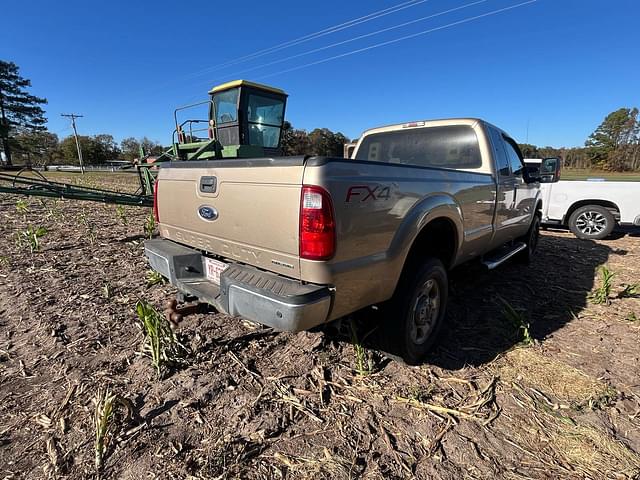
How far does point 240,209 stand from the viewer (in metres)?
2.16

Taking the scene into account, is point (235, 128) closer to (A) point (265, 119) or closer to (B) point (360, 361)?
(A) point (265, 119)

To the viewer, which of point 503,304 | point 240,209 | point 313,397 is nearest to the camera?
point 240,209

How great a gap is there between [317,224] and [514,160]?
402 cm

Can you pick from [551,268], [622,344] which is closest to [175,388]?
[622,344]

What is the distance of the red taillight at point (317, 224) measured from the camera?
176 centimetres

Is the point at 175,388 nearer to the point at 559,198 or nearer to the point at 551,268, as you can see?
the point at 551,268

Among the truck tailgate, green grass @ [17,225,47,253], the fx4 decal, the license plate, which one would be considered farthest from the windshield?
the fx4 decal

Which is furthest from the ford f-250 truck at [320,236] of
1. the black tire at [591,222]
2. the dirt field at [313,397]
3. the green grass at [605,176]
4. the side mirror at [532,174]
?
the green grass at [605,176]

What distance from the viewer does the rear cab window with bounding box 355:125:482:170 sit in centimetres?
376

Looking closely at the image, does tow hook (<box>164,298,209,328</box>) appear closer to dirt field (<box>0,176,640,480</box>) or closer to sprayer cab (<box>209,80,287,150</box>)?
dirt field (<box>0,176,640,480</box>)

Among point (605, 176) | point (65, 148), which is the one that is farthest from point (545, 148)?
point (65, 148)

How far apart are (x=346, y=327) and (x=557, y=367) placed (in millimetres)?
1697

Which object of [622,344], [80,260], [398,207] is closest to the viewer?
[398,207]

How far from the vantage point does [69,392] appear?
222cm
